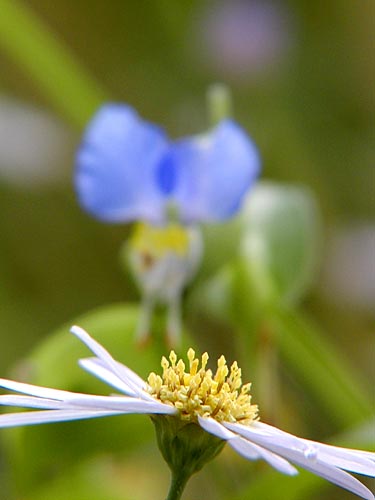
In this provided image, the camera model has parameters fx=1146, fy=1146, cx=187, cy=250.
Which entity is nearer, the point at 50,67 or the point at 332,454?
the point at 332,454

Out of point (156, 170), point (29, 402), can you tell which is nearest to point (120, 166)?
point (156, 170)

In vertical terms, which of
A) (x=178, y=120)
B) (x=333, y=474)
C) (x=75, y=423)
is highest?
(x=178, y=120)

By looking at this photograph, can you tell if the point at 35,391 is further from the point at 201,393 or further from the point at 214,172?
the point at 214,172

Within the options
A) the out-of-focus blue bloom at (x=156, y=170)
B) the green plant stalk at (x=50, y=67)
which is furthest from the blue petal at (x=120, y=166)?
the green plant stalk at (x=50, y=67)

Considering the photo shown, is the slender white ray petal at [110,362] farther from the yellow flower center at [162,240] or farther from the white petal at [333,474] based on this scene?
the yellow flower center at [162,240]

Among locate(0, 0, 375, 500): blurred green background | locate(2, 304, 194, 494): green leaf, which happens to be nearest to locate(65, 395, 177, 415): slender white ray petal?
locate(2, 304, 194, 494): green leaf

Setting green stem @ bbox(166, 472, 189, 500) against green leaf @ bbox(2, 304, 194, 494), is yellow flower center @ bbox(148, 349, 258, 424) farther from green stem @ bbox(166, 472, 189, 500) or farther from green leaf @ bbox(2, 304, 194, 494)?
green leaf @ bbox(2, 304, 194, 494)

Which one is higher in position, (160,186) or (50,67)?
(50,67)

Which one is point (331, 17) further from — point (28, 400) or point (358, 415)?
point (28, 400)
